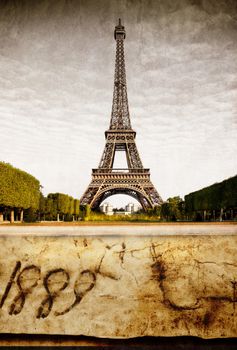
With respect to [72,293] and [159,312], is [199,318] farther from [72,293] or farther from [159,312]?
[72,293]

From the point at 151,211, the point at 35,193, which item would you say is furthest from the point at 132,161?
the point at 35,193

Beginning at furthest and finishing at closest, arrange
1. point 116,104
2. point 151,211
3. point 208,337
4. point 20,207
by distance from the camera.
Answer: point 116,104 < point 151,211 < point 20,207 < point 208,337

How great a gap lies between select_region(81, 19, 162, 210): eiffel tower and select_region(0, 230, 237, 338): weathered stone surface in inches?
1159

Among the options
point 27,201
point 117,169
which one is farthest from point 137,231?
point 117,169

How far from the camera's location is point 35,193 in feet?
83.4

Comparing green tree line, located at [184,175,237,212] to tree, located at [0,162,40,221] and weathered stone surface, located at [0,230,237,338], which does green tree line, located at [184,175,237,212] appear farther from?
weathered stone surface, located at [0,230,237,338]

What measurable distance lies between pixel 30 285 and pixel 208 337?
107 cm

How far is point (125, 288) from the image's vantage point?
1627 mm

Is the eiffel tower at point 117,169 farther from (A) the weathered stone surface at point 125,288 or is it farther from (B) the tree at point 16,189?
(A) the weathered stone surface at point 125,288

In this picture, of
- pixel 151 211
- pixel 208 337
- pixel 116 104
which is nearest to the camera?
pixel 208 337

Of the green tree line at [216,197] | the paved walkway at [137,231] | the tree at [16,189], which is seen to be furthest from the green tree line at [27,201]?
the paved walkway at [137,231]

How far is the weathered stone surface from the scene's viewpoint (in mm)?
1617

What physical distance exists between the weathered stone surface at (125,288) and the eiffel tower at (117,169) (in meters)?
29.4

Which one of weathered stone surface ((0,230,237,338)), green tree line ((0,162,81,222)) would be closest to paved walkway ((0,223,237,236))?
weathered stone surface ((0,230,237,338))
